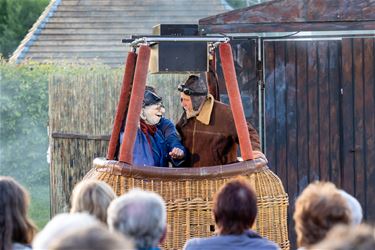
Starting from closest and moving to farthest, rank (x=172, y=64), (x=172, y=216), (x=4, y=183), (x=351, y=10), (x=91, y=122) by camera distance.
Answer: (x=4, y=183) < (x=172, y=216) < (x=172, y=64) < (x=351, y=10) < (x=91, y=122)

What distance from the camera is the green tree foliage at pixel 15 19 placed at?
2694 cm

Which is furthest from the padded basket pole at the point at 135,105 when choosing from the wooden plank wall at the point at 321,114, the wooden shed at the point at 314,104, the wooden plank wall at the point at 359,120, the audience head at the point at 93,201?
the wooden plank wall at the point at 359,120

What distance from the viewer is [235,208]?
5527 mm

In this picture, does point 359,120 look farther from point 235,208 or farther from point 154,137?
point 235,208

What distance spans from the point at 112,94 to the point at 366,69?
3.10 metres

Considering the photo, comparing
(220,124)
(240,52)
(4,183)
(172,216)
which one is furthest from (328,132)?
(4,183)

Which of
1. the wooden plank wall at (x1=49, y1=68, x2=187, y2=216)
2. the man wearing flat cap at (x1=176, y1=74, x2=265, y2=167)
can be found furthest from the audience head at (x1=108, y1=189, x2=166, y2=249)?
the wooden plank wall at (x1=49, y1=68, x2=187, y2=216)

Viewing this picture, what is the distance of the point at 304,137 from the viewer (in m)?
10.4

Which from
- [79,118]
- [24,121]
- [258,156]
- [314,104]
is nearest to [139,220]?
[258,156]

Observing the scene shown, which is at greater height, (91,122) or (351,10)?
(351,10)

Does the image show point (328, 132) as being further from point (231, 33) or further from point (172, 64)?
point (172, 64)

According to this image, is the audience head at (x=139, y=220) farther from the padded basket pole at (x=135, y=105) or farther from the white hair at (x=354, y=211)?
the padded basket pole at (x=135, y=105)

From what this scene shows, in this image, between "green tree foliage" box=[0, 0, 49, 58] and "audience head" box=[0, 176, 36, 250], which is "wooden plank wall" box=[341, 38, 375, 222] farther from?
"green tree foliage" box=[0, 0, 49, 58]

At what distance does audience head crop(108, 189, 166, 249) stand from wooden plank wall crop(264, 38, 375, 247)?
18.1 feet
